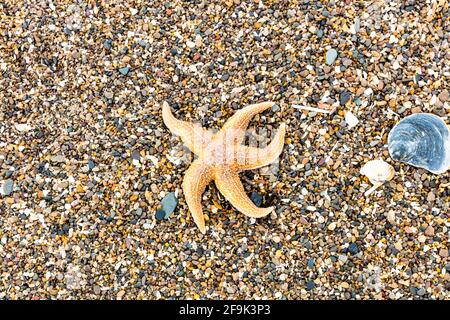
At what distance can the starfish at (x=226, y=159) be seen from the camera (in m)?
3.19

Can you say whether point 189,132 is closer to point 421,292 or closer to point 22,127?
point 22,127

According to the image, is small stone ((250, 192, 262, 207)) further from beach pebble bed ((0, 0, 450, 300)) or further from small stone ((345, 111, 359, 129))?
small stone ((345, 111, 359, 129))

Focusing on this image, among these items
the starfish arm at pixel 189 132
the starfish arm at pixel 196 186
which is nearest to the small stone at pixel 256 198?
the starfish arm at pixel 196 186

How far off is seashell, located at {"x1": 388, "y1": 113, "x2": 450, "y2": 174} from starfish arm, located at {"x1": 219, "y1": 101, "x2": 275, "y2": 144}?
99 centimetres

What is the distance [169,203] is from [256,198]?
67 cm

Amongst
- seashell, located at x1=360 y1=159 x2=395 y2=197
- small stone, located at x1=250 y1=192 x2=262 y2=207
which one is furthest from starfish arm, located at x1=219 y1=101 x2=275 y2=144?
seashell, located at x1=360 y1=159 x2=395 y2=197

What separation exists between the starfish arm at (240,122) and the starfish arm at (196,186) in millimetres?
300

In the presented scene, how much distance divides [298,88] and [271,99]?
Result: 224 millimetres

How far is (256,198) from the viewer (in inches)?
134

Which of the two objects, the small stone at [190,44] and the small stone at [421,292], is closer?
the small stone at [421,292]

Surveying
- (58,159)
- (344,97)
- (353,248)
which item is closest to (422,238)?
(353,248)

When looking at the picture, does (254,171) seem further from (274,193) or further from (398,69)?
(398,69)

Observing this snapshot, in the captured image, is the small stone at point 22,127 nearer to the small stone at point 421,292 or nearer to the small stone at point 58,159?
the small stone at point 58,159
